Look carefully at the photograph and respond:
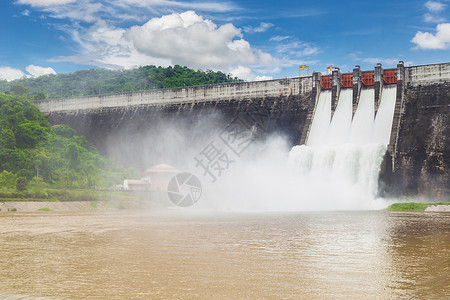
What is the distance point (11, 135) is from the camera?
135 ft

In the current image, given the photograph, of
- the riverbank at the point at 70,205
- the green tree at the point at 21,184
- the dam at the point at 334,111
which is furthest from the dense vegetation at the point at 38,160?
the dam at the point at 334,111

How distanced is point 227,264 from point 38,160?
32870mm

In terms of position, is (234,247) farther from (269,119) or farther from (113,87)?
(113,87)

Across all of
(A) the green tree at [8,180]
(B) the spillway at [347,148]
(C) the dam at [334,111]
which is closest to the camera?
(A) the green tree at [8,180]

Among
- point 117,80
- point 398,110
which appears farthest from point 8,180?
point 117,80

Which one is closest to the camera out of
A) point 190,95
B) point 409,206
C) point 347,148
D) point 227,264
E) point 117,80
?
point 227,264

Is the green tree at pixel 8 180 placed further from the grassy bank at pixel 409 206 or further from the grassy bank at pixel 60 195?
the grassy bank at pixel 409 206

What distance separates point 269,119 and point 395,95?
11.7m

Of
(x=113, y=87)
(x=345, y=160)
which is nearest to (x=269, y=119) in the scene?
(x=345, y=160)

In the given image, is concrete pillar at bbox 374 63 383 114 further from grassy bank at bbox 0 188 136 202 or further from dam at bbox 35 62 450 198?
grassy bank at bbox 0 188 136 202

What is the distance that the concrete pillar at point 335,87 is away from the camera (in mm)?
41812

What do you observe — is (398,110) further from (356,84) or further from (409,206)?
(409,206)
